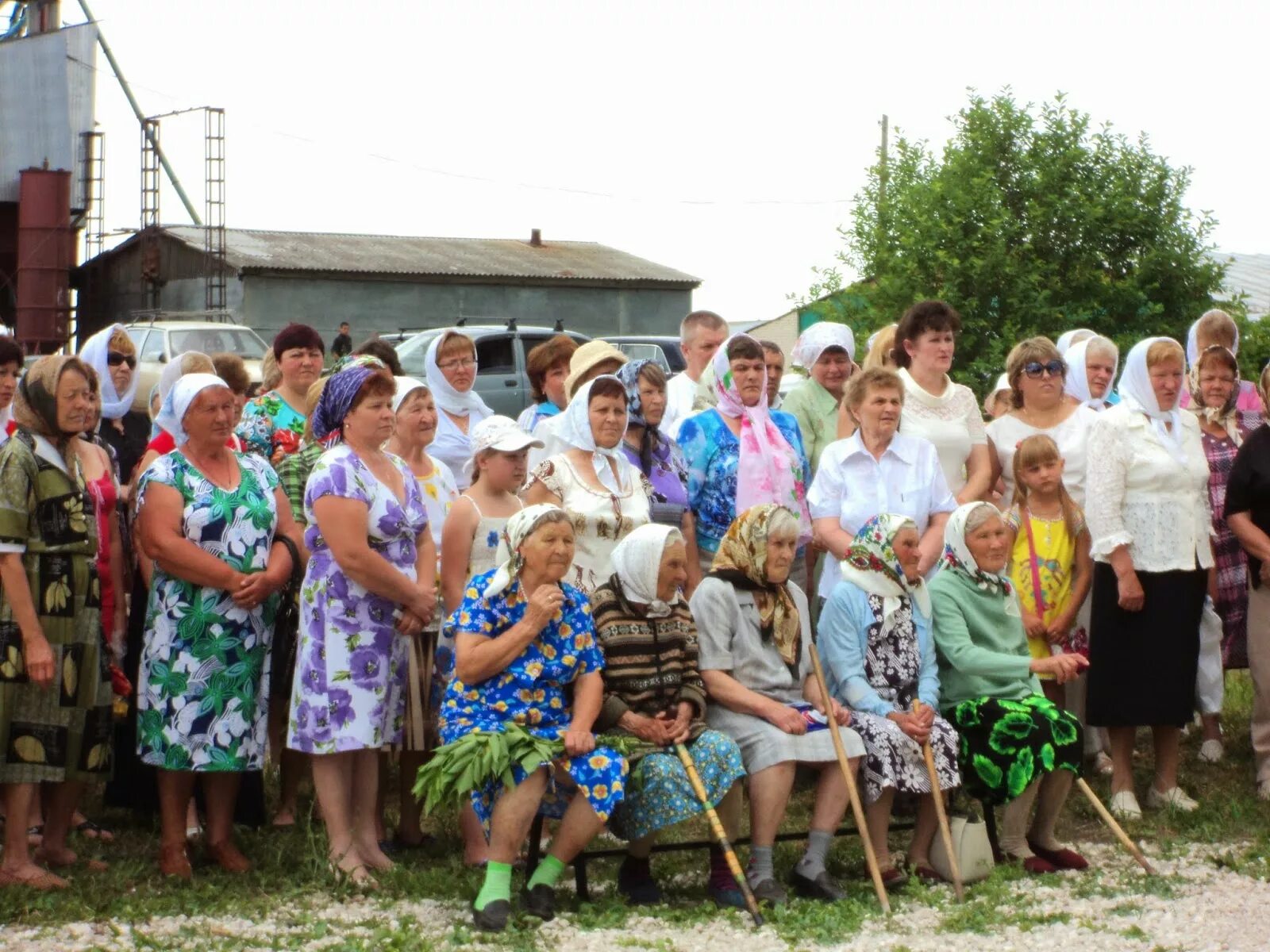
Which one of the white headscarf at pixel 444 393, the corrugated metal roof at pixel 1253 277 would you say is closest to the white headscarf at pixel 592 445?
the white headscarf at pixel 444 393

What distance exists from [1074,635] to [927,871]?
177 centimetres

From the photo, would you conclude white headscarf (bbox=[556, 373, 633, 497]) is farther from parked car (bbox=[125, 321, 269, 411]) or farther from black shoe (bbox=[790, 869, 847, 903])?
parked car (bbox=[125, 321, 269, 411])

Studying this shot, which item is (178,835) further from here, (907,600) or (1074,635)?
(1074,635)

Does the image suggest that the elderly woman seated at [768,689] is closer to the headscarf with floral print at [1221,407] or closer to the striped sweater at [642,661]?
the striped sweater at [642,661]

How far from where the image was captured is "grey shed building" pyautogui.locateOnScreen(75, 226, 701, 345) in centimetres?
3472

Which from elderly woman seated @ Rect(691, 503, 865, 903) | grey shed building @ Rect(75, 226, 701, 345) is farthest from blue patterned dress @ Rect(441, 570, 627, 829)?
grey shed building @ Rect(75, 226, 701, 345)

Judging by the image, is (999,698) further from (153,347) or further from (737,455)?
(153,347)

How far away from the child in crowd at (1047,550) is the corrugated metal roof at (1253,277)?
21.5 meters

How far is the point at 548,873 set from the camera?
558cm

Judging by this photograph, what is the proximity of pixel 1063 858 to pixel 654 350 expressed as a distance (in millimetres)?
15777

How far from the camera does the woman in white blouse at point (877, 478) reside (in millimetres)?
7039

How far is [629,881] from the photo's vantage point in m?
5.87

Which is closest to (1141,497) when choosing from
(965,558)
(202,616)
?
(965,558)

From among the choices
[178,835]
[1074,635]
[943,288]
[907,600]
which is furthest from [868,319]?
[178,835]
